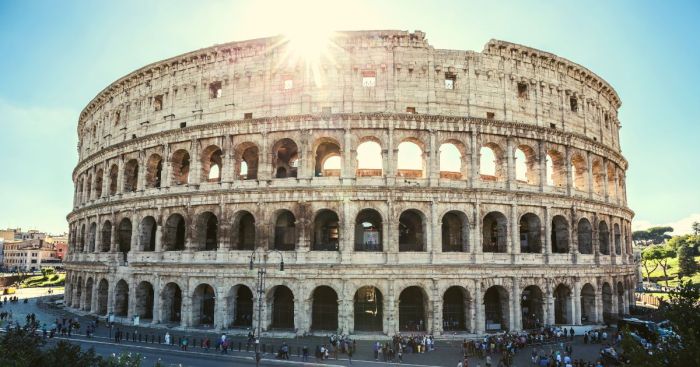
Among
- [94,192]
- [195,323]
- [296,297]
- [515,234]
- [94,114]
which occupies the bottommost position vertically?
[195,323]

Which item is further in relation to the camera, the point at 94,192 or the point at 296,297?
the point at 94,192

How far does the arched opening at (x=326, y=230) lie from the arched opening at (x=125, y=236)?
15225 millimetres

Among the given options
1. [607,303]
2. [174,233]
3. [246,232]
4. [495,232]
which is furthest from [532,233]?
[174,233]

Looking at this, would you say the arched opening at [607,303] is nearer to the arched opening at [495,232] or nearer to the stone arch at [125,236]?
the arched opening at [495,232]

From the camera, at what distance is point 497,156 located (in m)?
27.5

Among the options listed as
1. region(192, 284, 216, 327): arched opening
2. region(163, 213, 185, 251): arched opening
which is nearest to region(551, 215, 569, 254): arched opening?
region(192, 284, 216, 327): arched opening

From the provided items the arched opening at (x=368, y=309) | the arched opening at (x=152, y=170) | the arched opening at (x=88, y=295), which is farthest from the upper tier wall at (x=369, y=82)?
the arched opening at (x=88, y=295)

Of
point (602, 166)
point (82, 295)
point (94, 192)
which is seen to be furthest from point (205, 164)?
point (602, 166)

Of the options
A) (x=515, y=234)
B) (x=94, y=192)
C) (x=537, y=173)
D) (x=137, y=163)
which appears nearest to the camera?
(x=515, y=234)

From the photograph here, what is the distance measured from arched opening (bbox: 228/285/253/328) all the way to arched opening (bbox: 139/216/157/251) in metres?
7.87

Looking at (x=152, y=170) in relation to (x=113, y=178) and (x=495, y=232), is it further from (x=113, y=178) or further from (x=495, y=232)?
(x=495, y=232)

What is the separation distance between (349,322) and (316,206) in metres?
6.88

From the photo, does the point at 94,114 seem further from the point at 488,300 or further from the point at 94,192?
the point at 488,300

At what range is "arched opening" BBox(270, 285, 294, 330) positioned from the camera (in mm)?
26156
